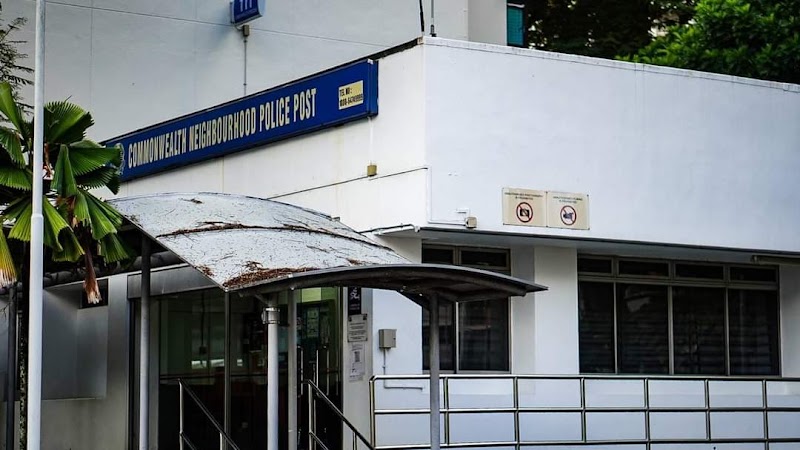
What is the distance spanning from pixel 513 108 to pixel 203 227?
526cm

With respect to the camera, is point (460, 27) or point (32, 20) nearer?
point (32, 20)

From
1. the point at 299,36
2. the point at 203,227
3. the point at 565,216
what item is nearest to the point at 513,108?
the point at 565,216

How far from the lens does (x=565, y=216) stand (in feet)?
58.7

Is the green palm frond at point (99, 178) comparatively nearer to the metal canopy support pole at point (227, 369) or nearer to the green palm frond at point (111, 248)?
the green palm frond at point (111, 248)

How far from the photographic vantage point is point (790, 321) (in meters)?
21.2

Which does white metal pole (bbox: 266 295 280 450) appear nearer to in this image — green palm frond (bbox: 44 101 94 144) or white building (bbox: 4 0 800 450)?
white building (bbox: 4 0 800 450)

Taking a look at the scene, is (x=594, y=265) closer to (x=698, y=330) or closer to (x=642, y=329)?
(x=642, y=329)

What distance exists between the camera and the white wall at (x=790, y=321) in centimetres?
2103

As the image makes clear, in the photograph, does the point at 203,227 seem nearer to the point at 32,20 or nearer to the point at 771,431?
the point at 771,431

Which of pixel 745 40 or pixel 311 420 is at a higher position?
pixel 745 40

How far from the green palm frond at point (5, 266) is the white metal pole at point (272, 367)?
11.8 ft

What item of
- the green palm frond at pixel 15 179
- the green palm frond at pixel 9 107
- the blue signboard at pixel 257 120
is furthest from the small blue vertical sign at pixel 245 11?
the green palm frond at pixel 15 179

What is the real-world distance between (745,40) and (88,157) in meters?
13.7

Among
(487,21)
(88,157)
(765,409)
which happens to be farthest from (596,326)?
(487,21)
